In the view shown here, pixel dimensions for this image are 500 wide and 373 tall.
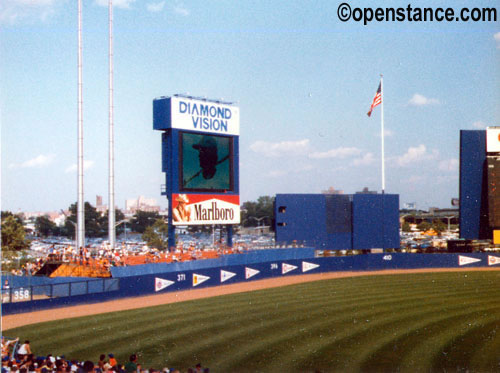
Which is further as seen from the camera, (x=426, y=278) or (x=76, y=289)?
(x=426, y=278)

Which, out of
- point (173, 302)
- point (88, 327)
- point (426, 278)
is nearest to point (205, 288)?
point (173, 302)

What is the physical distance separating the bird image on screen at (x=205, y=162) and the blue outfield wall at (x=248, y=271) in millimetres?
4707

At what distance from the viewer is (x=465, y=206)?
104 ft

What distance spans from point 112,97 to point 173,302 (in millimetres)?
13033

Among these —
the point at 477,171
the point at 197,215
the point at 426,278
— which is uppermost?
the point at 477,171

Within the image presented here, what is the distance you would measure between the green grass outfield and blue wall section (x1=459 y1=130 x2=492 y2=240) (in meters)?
6.68

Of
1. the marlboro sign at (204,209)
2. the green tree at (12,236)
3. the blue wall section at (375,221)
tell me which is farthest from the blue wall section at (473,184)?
the green tree at (12,236)

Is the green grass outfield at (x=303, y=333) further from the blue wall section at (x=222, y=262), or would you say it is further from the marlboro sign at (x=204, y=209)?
the marlboro sign at (x=204, y=209)

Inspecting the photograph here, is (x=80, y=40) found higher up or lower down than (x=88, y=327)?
higher up

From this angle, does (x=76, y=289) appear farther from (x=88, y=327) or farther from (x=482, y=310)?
(x=482, y=310)

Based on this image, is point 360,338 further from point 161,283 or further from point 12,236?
point 12,236

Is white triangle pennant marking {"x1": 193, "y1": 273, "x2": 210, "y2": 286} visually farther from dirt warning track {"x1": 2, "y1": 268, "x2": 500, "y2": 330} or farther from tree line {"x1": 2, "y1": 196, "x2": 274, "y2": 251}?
tree line {"x1": 2, "y1": 196, "x2": 274, "y2": 251}

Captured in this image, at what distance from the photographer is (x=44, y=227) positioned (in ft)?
280

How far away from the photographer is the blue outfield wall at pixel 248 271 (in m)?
22.4
